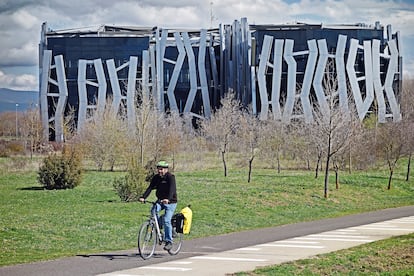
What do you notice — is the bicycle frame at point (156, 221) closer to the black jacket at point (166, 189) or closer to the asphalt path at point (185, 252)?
the black jacket at point (166, 189)

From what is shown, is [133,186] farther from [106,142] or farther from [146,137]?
[106,142]

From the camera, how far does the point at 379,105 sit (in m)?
76.9

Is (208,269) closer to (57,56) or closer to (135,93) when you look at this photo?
(135,93)

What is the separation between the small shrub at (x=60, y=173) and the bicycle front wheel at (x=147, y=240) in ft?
72.5

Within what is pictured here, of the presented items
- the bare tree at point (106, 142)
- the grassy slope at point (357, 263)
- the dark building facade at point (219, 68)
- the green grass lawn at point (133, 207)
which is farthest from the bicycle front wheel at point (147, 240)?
the dark building facade at point (219, 68)

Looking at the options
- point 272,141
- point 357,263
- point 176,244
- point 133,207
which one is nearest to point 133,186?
point 133,207

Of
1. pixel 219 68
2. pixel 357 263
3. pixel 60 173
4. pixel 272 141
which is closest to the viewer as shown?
pixel 357 263

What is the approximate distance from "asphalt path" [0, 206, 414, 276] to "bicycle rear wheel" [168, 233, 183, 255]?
0.12 m

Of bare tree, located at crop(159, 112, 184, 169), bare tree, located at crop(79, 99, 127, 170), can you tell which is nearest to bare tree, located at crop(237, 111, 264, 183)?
bare tree, located at crop(159, 112, 184, 169)

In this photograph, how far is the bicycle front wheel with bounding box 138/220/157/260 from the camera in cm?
1542

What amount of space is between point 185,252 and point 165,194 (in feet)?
6.07

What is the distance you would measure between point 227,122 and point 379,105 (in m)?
29.2

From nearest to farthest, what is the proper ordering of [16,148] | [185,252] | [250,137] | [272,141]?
[185,252]
[250,137]
[272,141]
[16,148]

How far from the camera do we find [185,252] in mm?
16891
